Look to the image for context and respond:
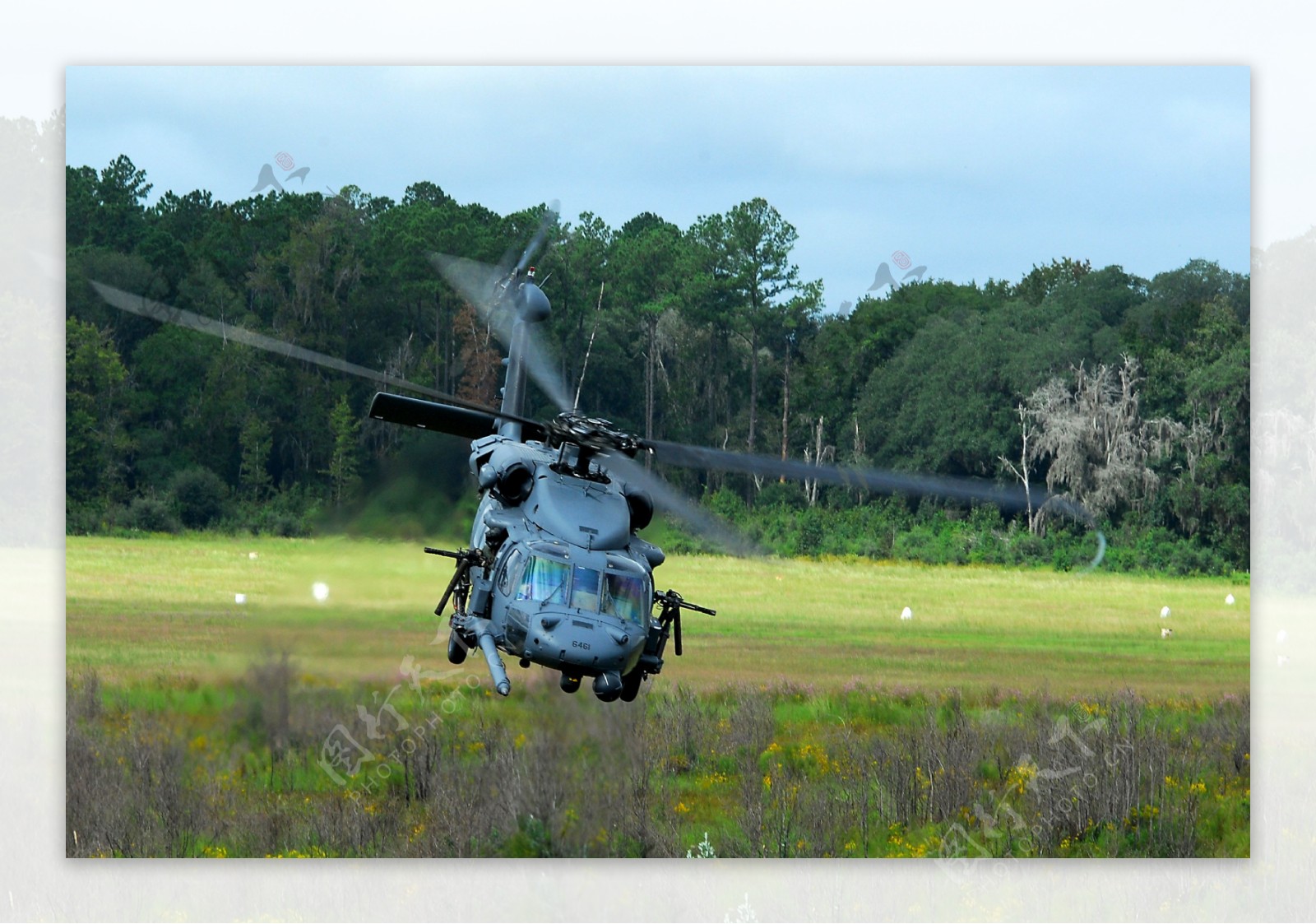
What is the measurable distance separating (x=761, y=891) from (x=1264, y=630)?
15.2ft

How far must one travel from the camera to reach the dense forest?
15.6 m

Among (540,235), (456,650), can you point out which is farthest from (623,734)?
(540,235)

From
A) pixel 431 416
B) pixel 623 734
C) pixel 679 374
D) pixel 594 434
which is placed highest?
pixel 679 374

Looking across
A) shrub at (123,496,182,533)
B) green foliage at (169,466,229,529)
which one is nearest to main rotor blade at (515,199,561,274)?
green foliage at (169,466,229,529)

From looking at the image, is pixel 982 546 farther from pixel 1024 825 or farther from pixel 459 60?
pixel 459 60

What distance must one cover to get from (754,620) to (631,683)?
3.43 meters

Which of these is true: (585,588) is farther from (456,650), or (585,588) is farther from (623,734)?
(623,734)

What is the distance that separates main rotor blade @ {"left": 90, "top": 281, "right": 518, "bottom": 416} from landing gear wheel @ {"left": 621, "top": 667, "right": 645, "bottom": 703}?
7.10 ft

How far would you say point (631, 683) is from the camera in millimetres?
12180

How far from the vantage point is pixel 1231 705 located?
13664mm

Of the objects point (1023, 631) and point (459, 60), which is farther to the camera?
point (1023, 631)

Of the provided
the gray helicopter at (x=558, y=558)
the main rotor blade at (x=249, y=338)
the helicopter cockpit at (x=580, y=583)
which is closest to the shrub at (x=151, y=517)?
the main rotor blade at (x=249, y=338)

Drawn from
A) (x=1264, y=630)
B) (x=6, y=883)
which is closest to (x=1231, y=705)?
(x=1264, y=630)

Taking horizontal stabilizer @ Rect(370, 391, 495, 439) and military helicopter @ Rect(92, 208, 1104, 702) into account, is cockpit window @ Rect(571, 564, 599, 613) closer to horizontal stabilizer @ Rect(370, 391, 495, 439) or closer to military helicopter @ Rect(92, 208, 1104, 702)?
military helicopter @ Rect(92, 208, 1104, 702)
